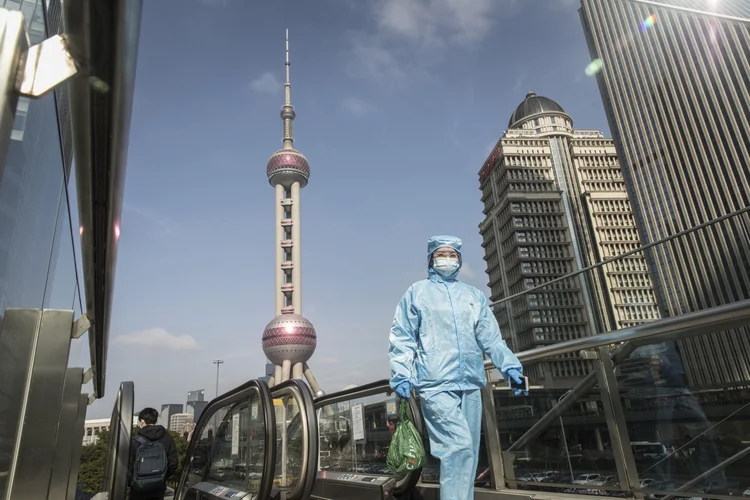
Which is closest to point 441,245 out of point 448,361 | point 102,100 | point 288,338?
point 448,361

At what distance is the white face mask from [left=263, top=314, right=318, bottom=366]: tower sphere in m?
72.5

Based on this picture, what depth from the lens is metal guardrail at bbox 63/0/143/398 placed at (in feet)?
2.52

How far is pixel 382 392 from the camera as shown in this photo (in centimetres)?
521

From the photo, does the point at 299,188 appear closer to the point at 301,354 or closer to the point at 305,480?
the point at 301,354

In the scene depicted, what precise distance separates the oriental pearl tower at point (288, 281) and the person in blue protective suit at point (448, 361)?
72.7 meters

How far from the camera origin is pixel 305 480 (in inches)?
169

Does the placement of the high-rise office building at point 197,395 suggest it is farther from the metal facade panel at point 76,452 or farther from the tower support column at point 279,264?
the metal facade panel at point 76,452

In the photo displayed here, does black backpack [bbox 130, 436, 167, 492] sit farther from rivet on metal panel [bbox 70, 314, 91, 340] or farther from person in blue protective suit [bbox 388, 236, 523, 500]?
person in blue protective suit [bbox 388, 236, 523, 500]

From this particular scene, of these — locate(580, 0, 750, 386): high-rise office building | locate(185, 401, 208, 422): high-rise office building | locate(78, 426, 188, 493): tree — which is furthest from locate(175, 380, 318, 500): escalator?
locate(580, 0, 750, 386): high-rise office building

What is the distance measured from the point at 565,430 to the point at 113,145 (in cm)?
394

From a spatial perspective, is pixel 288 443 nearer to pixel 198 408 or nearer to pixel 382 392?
pixel 382 392

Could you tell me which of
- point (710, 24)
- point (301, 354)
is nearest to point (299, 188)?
point (301, 354)

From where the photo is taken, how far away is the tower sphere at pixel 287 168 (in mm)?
83062

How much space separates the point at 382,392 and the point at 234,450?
1.47m
